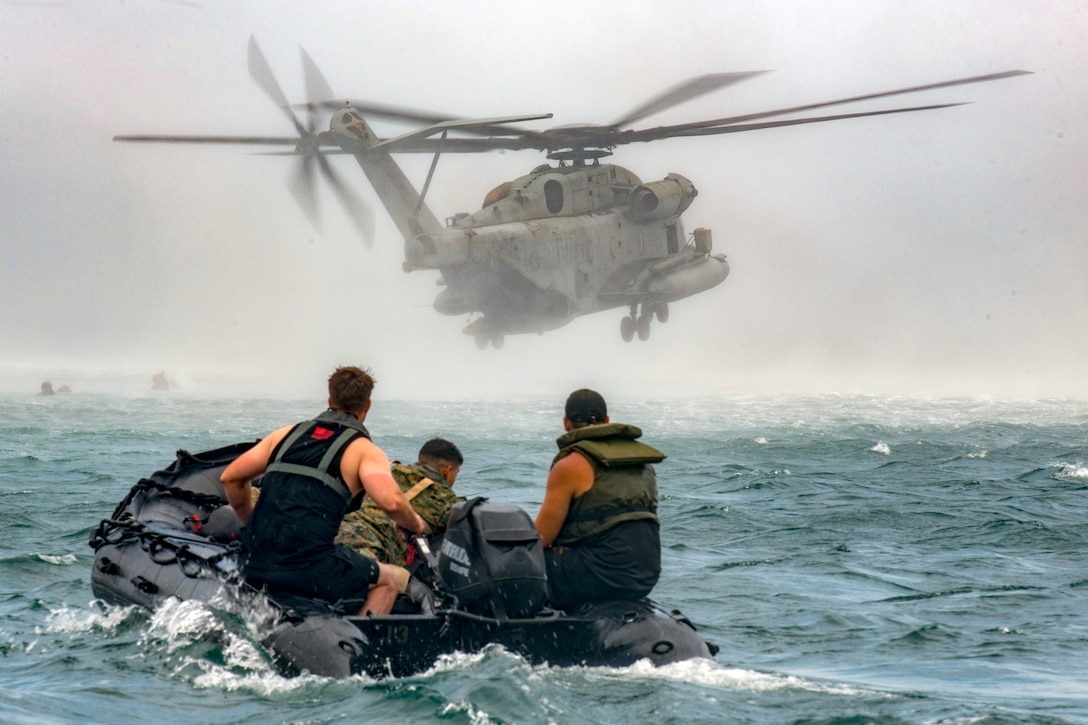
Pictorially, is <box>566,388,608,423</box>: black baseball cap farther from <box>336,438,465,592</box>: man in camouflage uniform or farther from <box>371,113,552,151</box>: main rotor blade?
<box>371,113,552,151</box>: main rotor blade

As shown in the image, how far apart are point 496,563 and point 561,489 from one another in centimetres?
54

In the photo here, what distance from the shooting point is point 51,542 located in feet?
37.2

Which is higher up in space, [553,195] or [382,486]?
[553,195]

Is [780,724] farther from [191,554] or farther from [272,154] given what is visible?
[272,154]

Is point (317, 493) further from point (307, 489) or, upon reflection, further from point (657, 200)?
point (657, 200)

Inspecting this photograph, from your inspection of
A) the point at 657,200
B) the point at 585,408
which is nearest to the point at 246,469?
the point at 585,408

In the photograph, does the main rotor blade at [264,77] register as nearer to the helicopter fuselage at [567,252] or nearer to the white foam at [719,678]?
the helicopter fuselage at [567,252]

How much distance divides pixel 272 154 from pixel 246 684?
1633 centimetres

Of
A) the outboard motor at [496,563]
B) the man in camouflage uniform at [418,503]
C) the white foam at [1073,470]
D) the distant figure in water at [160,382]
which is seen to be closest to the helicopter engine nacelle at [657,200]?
the white foam at [1073,470]

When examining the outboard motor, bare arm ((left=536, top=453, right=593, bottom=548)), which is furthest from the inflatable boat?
bare arm ((left=536, top=453, right=593, bottom=548))

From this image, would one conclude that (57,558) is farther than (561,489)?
Yes

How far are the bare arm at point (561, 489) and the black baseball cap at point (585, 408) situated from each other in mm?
194

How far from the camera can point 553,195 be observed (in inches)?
920

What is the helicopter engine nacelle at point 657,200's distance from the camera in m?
23.6
